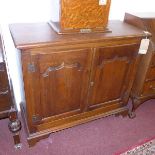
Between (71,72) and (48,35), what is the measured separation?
0.30 meters

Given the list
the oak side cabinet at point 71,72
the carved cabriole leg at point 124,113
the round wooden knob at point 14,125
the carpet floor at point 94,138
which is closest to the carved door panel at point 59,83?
the oak side cabinet at point 71,72

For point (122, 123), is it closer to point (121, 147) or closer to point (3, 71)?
point (121, 147)

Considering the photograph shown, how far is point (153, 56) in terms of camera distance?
1.61 m

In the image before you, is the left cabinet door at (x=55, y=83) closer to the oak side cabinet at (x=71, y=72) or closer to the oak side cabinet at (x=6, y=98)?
the oak side cabinet at (x=71, y=72)

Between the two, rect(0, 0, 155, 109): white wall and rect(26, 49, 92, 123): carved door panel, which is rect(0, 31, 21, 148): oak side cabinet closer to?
rect(26, 49, 92, 123): carved door panel

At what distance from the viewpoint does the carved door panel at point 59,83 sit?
1219 mm

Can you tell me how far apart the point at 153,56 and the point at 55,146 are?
1119 mm

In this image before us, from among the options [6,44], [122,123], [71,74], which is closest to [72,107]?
[71,74]

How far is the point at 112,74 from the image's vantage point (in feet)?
4.99

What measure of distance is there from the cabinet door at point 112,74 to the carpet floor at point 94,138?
0.26m

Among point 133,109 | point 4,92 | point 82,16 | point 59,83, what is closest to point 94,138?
point 133,109

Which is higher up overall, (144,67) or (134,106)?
(144,67)

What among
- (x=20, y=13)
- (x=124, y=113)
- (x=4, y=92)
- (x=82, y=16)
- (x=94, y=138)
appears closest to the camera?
(x=4, y=92)

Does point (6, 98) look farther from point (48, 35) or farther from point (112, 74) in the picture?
point (112, 74)
